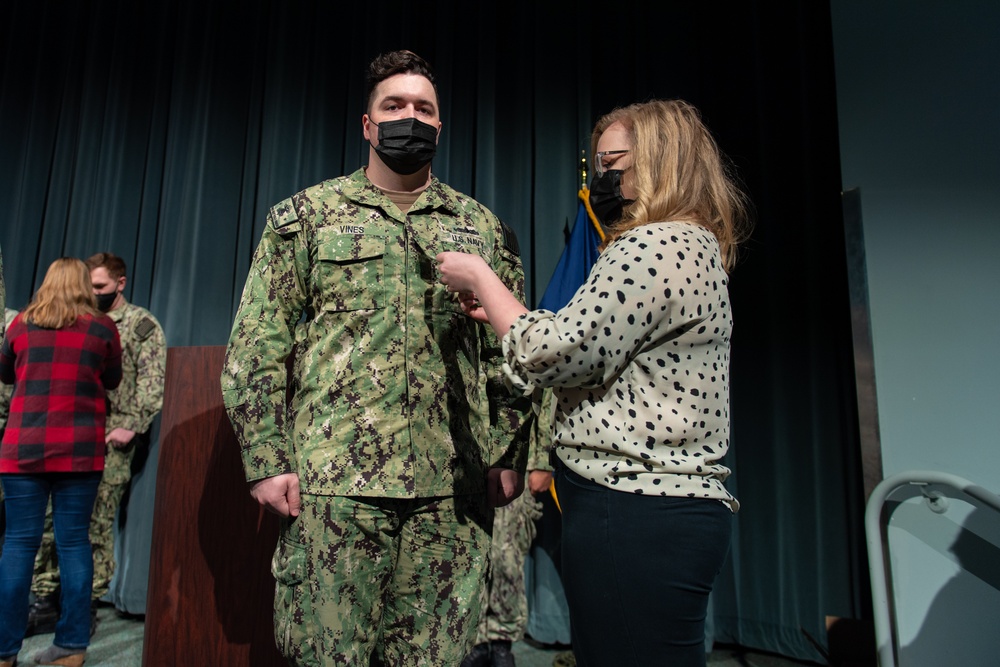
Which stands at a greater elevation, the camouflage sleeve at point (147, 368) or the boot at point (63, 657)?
the camouflage sleeve at point (147, 368)

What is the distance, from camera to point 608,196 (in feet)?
3.85

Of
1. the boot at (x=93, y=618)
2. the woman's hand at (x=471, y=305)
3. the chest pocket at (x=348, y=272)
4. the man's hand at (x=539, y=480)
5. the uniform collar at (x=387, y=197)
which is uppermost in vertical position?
the uniform collar at (x=387, y=197)

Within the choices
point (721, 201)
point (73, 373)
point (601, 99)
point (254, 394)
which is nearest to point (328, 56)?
point (601, 99)

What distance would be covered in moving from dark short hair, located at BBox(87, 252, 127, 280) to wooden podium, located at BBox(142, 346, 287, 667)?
1720 mm

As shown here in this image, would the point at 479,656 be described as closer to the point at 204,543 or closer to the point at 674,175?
the point at 204,543

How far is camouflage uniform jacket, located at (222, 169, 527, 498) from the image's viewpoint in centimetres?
127

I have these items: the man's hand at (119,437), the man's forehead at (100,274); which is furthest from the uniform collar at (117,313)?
the man's hand at (119,437)

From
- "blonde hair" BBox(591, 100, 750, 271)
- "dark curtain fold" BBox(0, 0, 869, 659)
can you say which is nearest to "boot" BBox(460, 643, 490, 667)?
"dark curtain fold" BBox(0, 0, 869, 659)

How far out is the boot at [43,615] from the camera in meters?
2.87

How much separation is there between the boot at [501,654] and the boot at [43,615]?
6.49ft

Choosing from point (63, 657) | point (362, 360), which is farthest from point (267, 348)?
point (63, 657)

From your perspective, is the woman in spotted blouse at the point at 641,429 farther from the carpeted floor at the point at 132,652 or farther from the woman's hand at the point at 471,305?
the carpeted floor at the point at 132,652

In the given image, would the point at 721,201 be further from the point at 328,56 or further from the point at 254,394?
the point at 328,56

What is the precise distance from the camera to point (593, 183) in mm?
1208
